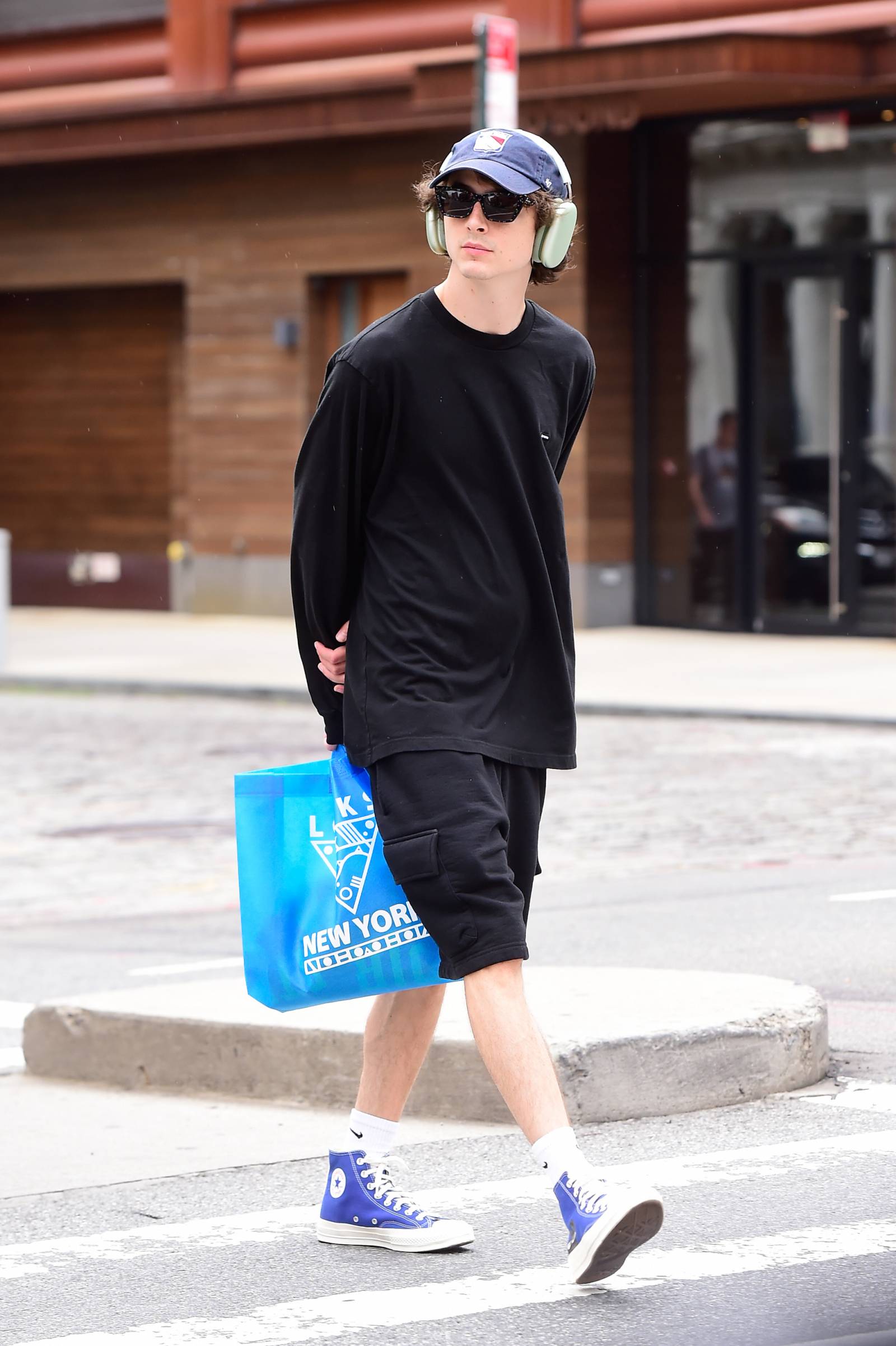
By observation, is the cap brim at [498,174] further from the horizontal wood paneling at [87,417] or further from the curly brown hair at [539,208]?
the horizontal wood paneling at [87,417]

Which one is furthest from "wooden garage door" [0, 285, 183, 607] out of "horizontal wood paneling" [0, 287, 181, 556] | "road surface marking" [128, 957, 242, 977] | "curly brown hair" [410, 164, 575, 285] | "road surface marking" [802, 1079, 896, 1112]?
"curly brown hair" [410, 164, 575, 285]

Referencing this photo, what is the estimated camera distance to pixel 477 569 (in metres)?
4.52

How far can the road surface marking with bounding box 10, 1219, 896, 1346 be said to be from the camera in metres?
4.20

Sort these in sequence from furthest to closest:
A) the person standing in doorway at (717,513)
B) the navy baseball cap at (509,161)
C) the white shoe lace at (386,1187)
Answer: the person standing in doorway at (717,513) → the white shoe lace at (386,1187) → the navy baseball cap at (509,161)

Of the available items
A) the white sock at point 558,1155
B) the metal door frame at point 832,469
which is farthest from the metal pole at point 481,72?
the white sock at point 558,1155

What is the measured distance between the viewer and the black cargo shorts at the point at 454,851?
4.40 m

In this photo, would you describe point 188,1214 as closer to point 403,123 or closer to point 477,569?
point 477,569

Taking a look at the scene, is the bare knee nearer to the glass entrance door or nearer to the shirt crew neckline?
the shirt crew neckline

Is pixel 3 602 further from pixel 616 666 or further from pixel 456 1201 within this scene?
pixel 456 1201

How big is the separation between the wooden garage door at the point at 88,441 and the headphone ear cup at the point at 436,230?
67.3 feet

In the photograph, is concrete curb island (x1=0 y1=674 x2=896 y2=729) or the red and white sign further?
the red and white sign

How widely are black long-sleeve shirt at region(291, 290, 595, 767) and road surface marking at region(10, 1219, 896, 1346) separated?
925 mm

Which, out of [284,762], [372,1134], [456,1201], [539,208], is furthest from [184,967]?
[284,762]

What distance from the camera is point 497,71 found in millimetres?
16734
